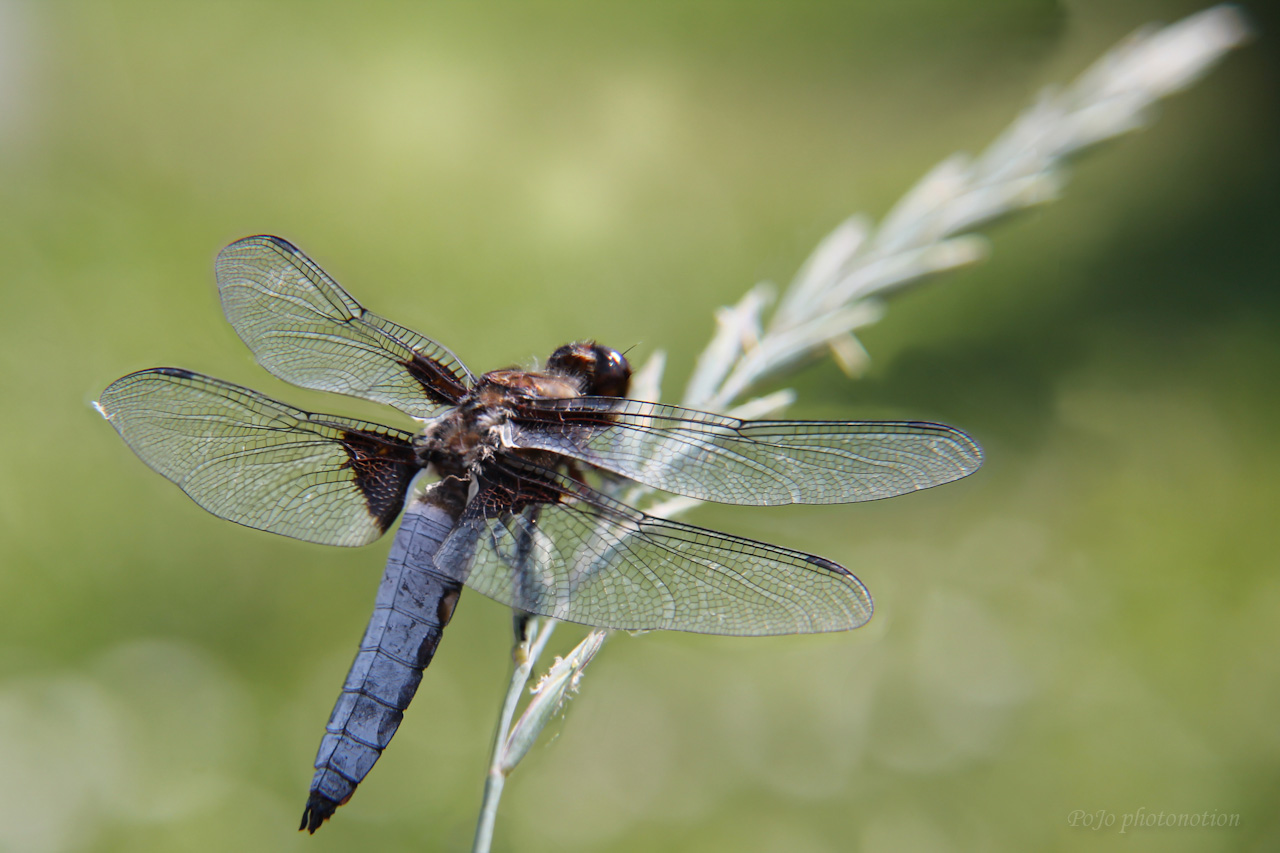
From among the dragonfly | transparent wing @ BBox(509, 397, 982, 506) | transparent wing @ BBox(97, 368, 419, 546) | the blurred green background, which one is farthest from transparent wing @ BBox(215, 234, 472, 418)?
the blurred green background

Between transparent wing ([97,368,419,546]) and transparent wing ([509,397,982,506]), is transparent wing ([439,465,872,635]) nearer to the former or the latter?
transparent wing ([509,397,982,506])

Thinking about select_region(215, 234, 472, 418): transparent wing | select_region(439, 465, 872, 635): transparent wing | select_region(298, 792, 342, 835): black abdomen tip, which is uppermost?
select_region(215, 234, 472, 418): transparent wing

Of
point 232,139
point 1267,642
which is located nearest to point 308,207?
point 232,139

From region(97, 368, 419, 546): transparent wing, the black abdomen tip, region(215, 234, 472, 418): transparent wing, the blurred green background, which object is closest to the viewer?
the black abdomen tip

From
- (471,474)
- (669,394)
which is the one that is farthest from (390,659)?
(669,394)

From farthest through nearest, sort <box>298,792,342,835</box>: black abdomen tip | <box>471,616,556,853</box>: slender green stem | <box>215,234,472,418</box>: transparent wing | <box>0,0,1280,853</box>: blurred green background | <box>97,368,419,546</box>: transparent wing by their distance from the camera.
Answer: <box>0,0,1280,853</box>: blurred green background
<box>215,234,472,418</box>: transparent wing
<box>97,368,419,546</box>: transparent wing
<box>298,792,342,835</box>: black abdomen tip
<box>471,616,556,853</box>: slender green stem

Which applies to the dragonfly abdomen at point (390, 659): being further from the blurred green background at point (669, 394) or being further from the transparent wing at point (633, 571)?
the blurred green background at point (669, 394)

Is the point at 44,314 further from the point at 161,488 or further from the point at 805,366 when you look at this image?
the point at 805,366

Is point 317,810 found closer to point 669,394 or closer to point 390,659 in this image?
point 390,659
